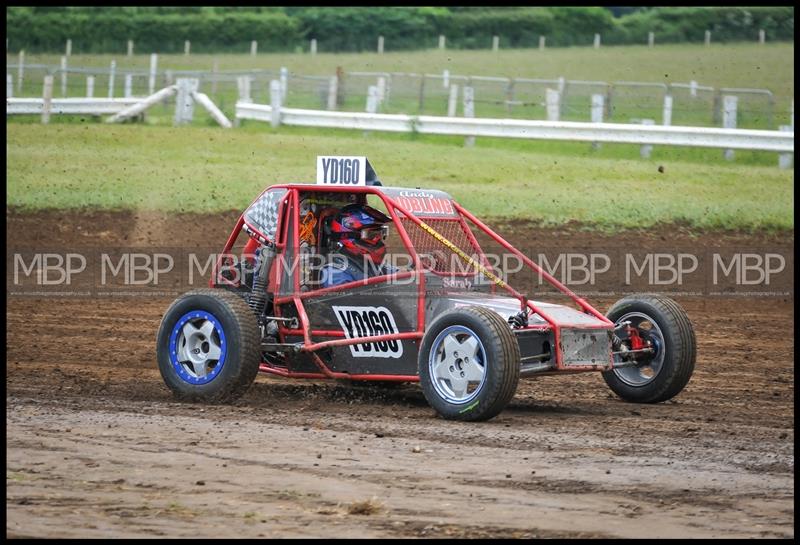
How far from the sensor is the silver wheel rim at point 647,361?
32.1 ft

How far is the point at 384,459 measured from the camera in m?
7.61

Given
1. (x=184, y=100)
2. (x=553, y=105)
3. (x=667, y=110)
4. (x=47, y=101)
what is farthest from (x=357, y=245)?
(x=47, y=101)

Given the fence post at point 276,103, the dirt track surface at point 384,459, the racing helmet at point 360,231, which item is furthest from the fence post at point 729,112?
the racing helmet at point 360,231

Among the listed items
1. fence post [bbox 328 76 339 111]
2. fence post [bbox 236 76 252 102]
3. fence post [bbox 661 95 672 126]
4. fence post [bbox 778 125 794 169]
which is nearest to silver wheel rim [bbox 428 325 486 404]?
fence post [bbox 778 125 794 169]

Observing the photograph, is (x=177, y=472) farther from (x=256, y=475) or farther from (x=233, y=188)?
(x=233, y=188)

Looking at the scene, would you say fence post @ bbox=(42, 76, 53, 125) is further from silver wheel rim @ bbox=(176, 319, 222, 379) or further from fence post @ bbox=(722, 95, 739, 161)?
silver wheel rim @ bbox=(176, 319, 222, 379)

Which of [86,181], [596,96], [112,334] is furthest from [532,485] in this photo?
[596,96]

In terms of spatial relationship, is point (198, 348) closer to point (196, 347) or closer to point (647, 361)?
point (196, 347)

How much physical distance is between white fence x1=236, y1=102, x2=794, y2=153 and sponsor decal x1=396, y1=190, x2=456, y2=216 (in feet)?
41.0

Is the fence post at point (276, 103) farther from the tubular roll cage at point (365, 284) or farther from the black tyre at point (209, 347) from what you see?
the black tyre at point (209, 347)

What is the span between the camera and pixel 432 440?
820 cm

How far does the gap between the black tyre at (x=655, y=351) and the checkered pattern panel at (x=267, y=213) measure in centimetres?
253

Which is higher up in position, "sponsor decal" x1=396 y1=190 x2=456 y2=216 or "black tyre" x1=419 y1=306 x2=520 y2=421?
"sponsor decal" x1=396 y1=190 x2=456 y2=216

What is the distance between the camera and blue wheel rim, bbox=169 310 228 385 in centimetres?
977
